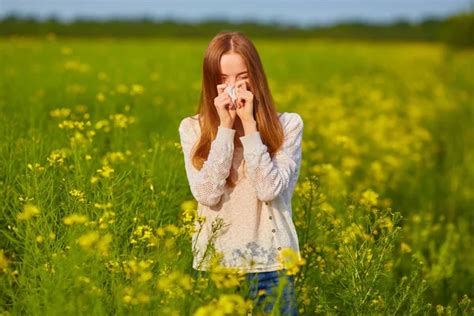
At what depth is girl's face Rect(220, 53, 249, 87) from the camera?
10.9 ft

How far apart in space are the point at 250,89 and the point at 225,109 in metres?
0.18

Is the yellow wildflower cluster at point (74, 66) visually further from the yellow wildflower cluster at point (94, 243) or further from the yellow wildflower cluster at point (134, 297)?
the yellow wildflower cluster at point (134, 297)

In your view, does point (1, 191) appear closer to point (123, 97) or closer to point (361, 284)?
point (361, 284)

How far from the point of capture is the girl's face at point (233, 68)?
332 cm

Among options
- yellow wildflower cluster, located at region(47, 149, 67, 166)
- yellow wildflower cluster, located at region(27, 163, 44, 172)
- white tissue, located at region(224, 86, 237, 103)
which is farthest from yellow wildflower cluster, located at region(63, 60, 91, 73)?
white tissue, located at region(224, 86, 237, 103)

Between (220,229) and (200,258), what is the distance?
0.14 metres

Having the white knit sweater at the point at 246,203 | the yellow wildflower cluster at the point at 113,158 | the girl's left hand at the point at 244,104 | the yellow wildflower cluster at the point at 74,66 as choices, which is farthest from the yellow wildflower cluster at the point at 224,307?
the yellow wildflower cluster at the point at 74,66

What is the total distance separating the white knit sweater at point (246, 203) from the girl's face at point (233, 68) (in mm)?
233

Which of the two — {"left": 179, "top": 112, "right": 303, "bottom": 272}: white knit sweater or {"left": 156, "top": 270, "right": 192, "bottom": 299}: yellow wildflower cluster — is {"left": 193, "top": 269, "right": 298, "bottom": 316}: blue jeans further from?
{"left": 156, "top": 270, "right": 192, "bottom": 299}: yellow wildflower cluster

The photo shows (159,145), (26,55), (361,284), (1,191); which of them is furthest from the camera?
(26,55)

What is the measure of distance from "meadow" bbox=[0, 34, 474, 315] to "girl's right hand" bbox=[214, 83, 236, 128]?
409 millimetres

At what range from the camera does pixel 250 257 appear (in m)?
3.21

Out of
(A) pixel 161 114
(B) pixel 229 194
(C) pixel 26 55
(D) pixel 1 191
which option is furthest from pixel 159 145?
(C) pixel 26 55

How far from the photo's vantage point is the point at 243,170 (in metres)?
3.32
